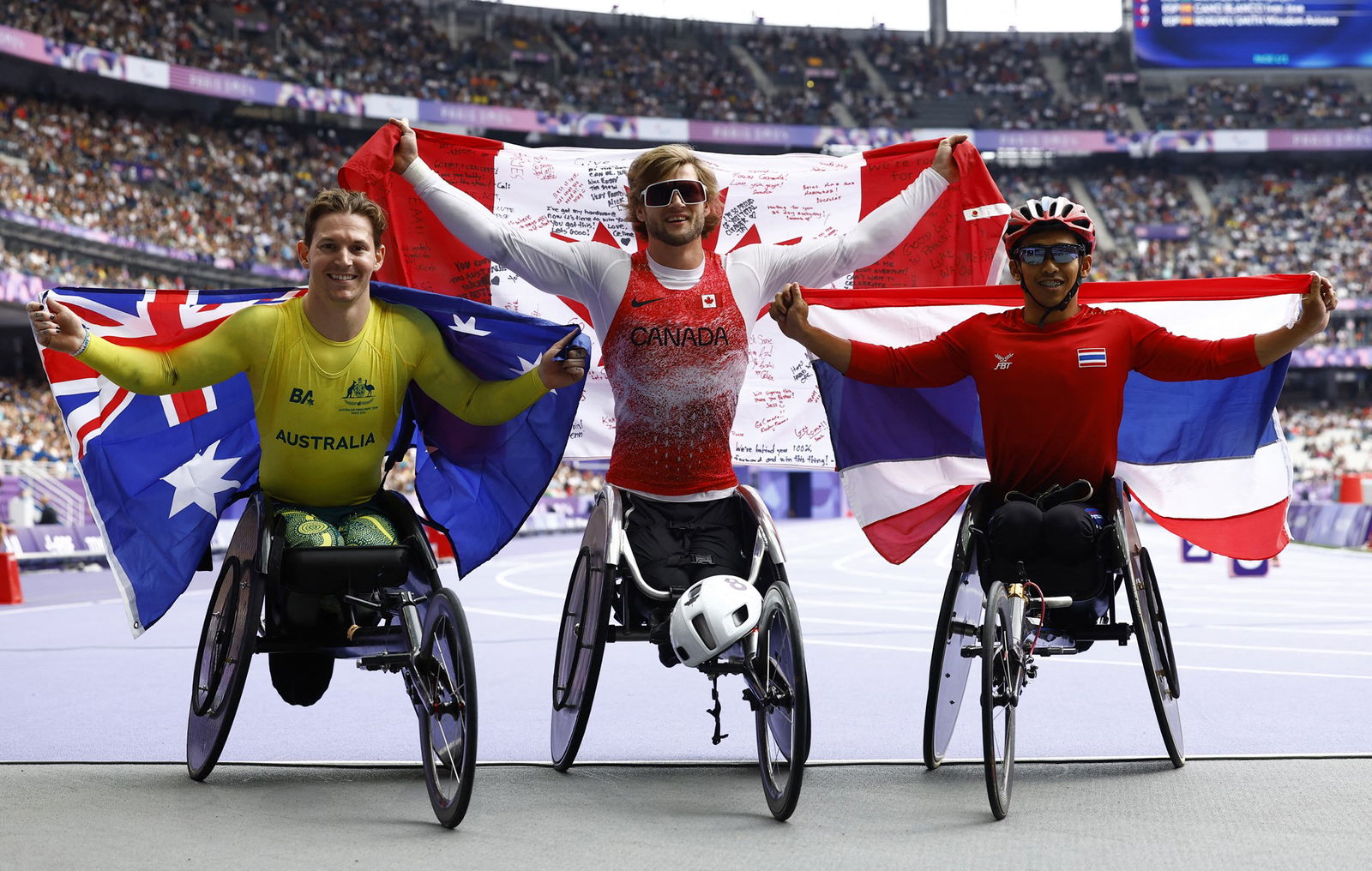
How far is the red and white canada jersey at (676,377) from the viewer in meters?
5.02

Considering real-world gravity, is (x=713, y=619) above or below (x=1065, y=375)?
below

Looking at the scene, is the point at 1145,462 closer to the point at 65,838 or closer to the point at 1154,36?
the point at 65,838

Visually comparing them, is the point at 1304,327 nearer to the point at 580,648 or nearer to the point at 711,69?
the point at 580,648

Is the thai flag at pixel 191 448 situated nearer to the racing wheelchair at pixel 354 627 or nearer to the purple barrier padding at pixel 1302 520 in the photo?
the racing wheelchair at pixel 354 627

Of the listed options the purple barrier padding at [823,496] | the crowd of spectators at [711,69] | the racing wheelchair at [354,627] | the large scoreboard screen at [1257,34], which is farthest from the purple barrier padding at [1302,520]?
the large scoreboard screen at [1257,34]

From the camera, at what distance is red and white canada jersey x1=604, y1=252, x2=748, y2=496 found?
198 inches

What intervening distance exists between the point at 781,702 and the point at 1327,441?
4482 centimetres

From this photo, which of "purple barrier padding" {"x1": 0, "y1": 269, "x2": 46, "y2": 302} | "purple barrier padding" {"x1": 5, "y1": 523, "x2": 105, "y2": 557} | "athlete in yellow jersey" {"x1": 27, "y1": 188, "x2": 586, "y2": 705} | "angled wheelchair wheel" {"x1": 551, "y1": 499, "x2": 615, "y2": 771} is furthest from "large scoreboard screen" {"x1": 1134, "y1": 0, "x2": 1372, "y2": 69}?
"athlete in yellow jersey" {"x1": 27, "y1": 188, "x2": 586, "y2": 705}

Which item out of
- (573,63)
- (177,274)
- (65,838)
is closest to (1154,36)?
(573,63)

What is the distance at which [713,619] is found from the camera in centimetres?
445

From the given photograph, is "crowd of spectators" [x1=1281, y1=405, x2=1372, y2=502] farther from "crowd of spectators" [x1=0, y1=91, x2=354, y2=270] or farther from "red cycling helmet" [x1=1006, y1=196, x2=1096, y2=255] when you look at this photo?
"red cycling helmet" [x1=1006, y1=196, x2=1096, y2=255]

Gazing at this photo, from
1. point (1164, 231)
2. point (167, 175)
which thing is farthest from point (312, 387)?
point (1164, 231)

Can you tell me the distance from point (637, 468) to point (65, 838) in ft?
7.28

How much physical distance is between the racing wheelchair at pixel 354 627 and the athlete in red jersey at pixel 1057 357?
5.41 ft
